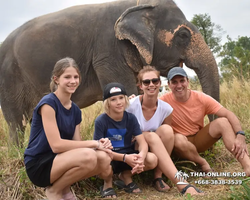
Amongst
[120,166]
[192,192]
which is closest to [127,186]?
[120,166]

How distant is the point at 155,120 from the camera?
154 inches

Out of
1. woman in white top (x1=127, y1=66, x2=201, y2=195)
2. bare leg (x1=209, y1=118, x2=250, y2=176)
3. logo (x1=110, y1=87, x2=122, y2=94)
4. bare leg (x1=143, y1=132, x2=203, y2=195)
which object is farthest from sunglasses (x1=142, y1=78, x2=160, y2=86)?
bare leg (x1=209, y1=118, x2=250, y2=176)

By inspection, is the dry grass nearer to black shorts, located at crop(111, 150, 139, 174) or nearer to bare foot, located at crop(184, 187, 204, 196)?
bare foot, located at crop(184, 187, 204, 196)

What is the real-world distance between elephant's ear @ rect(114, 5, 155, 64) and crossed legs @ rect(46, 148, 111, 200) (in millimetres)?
2438

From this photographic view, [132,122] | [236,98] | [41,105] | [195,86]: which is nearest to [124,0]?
[132,122]

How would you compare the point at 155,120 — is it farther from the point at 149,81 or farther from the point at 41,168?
the point at 41,168

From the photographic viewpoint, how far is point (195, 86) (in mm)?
10188

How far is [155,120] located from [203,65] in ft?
6.54

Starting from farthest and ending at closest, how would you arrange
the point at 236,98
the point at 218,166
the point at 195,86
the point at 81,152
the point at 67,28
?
the point at 195,86
the point at 236,98
the point at 67,28
the point at 218,166
the point at 81,152

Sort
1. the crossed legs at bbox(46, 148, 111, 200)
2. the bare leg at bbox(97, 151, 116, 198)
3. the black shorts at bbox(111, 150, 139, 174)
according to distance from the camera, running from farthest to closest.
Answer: the black shorts at bbox(111, 150, 139, 174), the bare leg at bbox(97, 151, 116, 198), the crossed legs at bbox(46, 148, 111, 200)

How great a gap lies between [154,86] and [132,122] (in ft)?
1.62

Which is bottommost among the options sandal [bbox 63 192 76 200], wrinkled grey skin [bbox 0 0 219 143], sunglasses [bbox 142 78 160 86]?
sandal [bbox 63 192 76 200]

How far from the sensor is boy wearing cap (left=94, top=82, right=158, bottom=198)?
11.5ft

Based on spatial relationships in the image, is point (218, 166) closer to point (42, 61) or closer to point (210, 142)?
point (210, 142)
